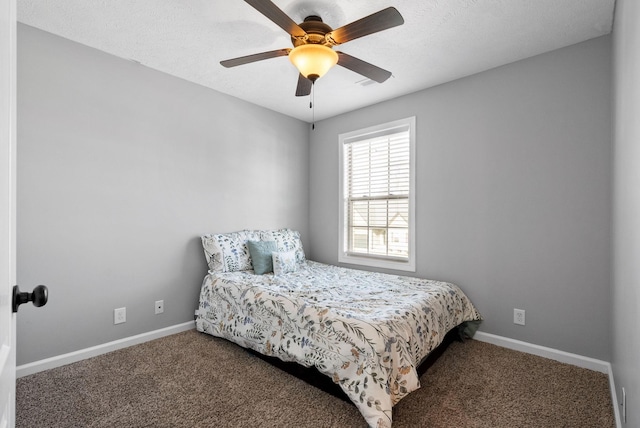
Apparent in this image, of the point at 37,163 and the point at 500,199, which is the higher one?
the point at 37,163

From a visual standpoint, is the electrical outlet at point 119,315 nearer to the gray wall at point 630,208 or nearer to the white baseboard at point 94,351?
the white baseboard at point 94,351

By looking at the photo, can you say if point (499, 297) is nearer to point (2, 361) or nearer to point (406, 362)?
point (406, 362)

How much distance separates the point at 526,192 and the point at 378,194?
150 cm

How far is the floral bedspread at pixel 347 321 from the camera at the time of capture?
5.80 ft

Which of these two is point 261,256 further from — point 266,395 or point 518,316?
point 518,316

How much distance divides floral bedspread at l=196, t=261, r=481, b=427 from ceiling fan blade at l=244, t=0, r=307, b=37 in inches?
70.1

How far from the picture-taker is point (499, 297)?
2783 mm

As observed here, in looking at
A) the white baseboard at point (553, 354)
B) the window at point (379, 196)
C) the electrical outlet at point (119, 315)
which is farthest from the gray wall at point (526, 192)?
the electrical outlet at point (119, 315)

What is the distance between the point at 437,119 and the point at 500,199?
1.01 m

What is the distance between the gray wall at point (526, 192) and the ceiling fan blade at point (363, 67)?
4.03 feet

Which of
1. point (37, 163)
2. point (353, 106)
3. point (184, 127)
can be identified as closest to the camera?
point (37, 163)

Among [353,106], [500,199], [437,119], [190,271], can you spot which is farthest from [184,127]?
[500,199]

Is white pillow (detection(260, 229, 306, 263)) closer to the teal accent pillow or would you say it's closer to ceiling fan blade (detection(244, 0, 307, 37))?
the teal accent pillow

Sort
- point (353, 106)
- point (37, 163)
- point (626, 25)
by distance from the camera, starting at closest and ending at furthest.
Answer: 1. point (626, 25)
2. point (37, 163)
3. point (353, 106)
